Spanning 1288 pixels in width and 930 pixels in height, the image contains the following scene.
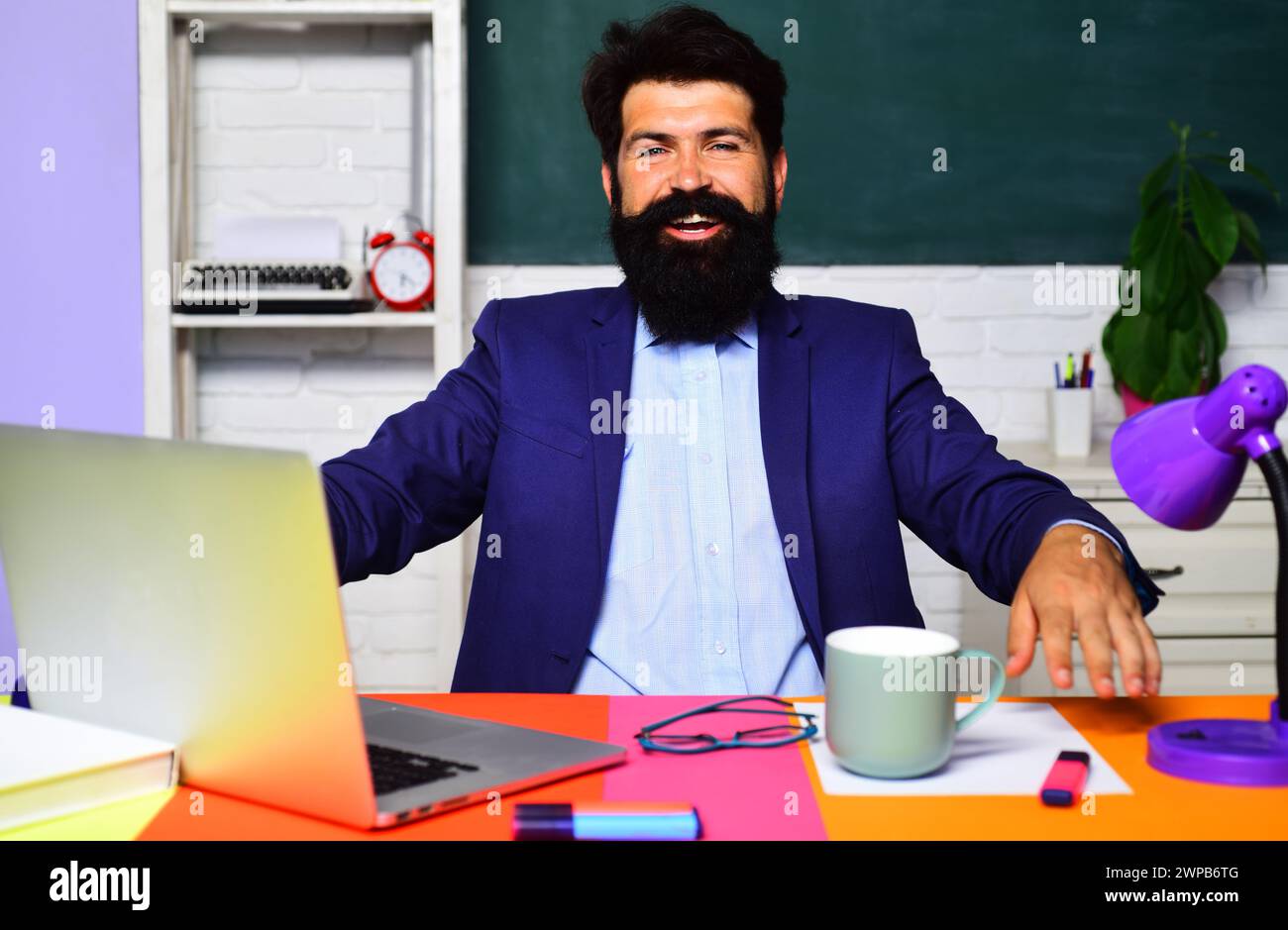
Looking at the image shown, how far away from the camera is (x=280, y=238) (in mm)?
2605

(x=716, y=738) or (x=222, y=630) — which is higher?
(x=222, y=630)

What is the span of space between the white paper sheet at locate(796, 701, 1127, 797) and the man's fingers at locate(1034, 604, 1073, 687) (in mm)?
57

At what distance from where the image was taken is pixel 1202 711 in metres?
1.12

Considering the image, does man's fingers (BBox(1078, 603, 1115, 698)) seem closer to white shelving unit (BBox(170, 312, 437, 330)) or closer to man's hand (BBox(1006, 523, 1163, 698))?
man's hand (BBox(1006, 523, 1163, 698))

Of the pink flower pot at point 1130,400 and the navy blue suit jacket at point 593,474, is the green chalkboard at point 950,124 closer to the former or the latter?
the pink flower pot at point 1130,400

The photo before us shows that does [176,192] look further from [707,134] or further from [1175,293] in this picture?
[1175,293]

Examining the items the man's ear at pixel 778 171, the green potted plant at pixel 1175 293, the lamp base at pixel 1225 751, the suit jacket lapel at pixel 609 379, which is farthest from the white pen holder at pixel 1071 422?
the lamp base at pixel 1225 751

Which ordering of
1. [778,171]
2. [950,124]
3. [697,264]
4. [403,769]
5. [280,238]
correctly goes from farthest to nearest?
1. [950,124]
2. [280,238]
3. [778,171]
4. [697,264]
5. [403,769]

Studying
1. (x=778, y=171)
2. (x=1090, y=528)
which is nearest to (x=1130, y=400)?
(x=778, y=171)

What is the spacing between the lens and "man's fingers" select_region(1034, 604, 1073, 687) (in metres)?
1.00

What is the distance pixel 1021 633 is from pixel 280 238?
1941 mm

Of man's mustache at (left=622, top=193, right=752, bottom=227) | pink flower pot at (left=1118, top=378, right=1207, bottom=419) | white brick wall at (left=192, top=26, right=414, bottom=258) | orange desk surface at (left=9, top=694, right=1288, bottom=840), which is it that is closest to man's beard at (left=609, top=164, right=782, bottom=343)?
man's mustache at (left=622, top=193, right=752, bottom=227)

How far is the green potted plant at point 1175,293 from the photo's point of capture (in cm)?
251
